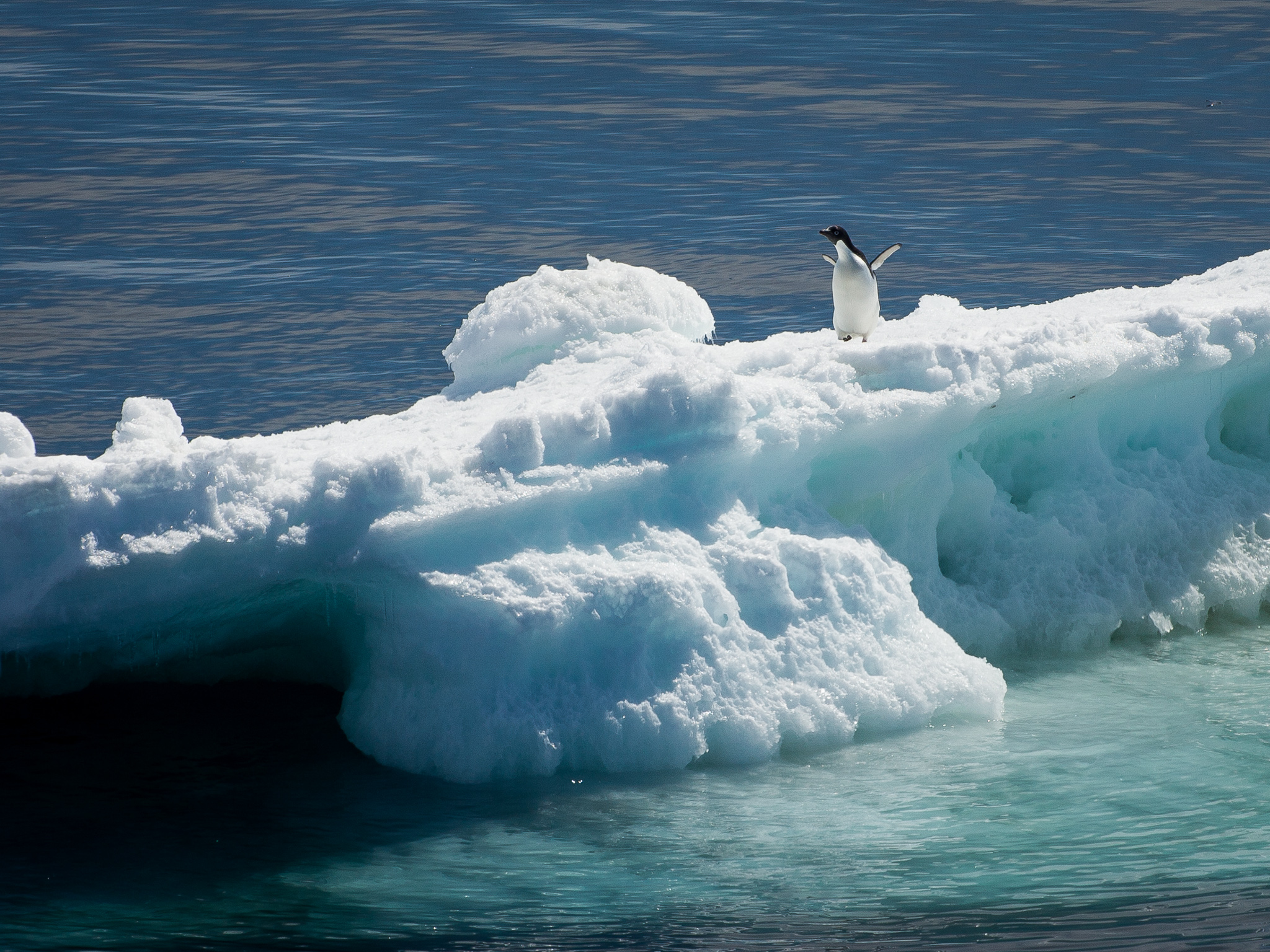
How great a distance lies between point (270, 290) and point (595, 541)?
942 centimetres

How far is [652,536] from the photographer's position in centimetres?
657

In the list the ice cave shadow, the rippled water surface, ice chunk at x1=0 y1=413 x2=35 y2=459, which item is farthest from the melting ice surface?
the rippled water surface

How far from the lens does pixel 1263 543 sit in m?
8.03

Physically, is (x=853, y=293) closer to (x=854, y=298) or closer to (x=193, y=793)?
(x=854, y=298)

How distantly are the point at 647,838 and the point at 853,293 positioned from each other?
3445mm

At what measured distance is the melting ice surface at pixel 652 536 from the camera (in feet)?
20.1

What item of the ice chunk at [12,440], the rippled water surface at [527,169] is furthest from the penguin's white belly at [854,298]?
the rippled water surface at [527,169]

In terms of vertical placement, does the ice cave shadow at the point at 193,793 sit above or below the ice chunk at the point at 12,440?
below

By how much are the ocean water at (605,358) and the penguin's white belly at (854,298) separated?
93 centimetres

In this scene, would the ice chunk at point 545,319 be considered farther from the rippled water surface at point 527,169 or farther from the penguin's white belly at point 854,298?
the rippled water surface at point 527,169

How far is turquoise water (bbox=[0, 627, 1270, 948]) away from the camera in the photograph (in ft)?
16.8

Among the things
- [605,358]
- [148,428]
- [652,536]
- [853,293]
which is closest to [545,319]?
[605,358]

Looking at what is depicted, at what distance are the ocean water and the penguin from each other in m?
0.94

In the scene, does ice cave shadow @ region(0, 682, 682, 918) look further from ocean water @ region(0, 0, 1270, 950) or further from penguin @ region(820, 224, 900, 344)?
penguin @ region(820, 224, 900, 344)
